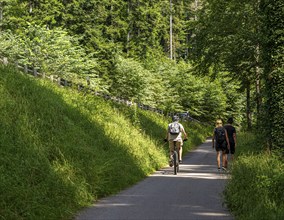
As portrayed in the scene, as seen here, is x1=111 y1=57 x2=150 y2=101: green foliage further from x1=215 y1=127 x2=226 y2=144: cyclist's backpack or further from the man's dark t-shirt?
x1=215 y1=127 x2=226 y2=144: cyclist's backpack

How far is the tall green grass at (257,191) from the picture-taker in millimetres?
6566

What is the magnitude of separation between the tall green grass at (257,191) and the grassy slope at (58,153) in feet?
9.40

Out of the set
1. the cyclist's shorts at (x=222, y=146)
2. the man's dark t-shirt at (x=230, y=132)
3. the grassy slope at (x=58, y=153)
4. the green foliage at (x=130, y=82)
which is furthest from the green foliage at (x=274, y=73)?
the green foliage at (x=130, y=82)

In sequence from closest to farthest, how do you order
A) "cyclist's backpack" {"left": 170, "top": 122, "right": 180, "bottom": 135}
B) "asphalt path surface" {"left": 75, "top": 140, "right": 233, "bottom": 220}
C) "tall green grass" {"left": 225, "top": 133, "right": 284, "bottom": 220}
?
"tall green grass" {"left": 225, "top": 133, "right": 284, "bottom": 220}
"asphalt path surface" {"left": 75, "top": 140, "right": 233, "bottom": 220}
"cyclist's backpack" {"left": 170, "top": 122, "right": 180, "bottom": 135}

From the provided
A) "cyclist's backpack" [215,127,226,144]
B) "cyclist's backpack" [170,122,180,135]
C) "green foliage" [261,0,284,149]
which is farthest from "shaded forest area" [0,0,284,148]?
"cyclist's backpack" [170,122,180,135]

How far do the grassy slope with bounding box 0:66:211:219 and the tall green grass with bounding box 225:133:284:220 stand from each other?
113 inches

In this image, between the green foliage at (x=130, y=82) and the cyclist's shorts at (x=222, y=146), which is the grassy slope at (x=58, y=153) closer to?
the cyclist's shorts at (x=222, y=146)

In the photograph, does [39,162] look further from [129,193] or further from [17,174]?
[129,193]

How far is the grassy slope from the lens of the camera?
753 cm

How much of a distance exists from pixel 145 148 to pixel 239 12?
9.91m

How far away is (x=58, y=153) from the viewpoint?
Answer: 10266 mm

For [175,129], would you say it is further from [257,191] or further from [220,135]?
[257,191]

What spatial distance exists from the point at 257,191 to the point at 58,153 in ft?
15.6

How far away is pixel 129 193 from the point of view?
1037cm
